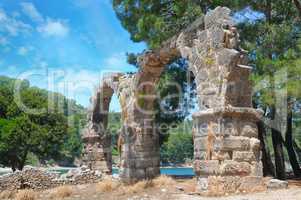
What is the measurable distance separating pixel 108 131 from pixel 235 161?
10.3m

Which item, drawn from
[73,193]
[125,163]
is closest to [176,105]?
[125,163]

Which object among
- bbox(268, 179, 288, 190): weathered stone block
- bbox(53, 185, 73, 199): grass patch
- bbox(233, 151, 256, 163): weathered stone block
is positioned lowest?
bbox(53, 185, 73, 199): grass patch

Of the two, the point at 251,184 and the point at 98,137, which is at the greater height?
the point at 98,137

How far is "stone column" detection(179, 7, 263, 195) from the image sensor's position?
7945 millimetres

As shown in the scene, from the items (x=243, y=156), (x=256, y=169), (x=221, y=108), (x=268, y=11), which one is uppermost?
(x=268, y=11)

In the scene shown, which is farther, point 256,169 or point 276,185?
point 276,185

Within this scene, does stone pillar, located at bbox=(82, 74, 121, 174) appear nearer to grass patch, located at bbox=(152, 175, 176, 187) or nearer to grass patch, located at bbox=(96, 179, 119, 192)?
grass patch, located at bbox=(96, 179, 119, 192)

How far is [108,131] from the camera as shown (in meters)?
17.6

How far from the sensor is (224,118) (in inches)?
Answer: 318

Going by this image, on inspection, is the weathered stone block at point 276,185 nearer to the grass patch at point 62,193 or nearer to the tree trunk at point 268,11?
the grass patch at point 62,193

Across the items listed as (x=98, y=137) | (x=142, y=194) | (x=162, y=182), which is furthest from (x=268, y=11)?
(x=98, y=137)

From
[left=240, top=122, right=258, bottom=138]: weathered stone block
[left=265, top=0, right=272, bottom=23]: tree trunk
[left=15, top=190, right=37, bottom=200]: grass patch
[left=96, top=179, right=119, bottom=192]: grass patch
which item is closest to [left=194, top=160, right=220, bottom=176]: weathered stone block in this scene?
[left=240, top=122, right=258, bottom=138]: weathered stone block

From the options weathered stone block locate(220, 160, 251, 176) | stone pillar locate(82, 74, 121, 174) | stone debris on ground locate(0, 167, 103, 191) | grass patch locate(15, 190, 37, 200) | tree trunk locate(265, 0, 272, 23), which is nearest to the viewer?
weathered stone block locate(220, 160, 251, 176)

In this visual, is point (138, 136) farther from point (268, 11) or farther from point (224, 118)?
point (268, 11)
